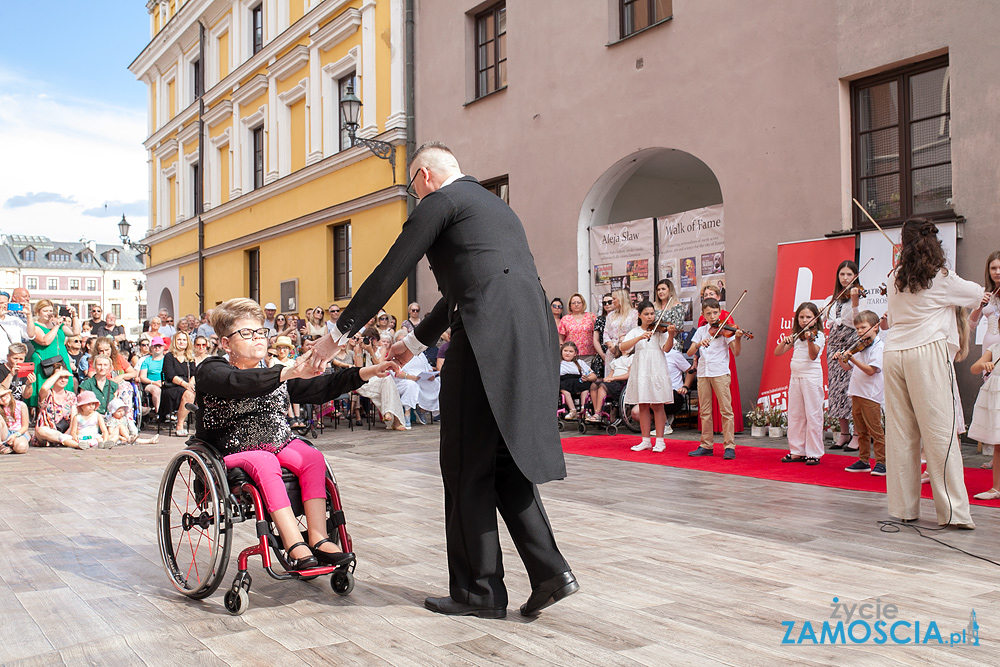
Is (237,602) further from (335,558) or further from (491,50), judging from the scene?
(491,50)

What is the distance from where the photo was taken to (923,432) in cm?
500

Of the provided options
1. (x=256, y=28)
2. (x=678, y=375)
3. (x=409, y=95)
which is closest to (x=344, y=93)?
(x=409, y=95)

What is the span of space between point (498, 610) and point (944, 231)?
22.2 feet

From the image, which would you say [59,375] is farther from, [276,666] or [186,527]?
[276,666]

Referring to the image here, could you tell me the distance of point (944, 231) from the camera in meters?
8.10

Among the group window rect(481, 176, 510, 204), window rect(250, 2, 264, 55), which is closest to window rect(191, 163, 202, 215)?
window rect(250, 2, 264, 55)

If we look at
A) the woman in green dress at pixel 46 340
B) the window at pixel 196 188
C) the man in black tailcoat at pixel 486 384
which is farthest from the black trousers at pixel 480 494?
the window at pixel 196 188

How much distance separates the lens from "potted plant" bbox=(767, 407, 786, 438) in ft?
30.6

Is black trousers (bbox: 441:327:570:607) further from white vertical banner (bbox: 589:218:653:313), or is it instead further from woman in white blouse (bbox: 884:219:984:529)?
white vertical banner (bbox: 589:218:653:313)

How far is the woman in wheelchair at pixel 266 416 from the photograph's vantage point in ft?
11.4

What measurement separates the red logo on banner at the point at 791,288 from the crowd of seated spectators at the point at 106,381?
4626 mm

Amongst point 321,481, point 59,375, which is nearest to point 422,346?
point 321,481

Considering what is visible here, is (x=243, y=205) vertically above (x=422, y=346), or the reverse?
(x=243, y=205)

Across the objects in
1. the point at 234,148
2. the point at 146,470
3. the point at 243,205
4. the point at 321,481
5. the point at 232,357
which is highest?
the point at 234,148
